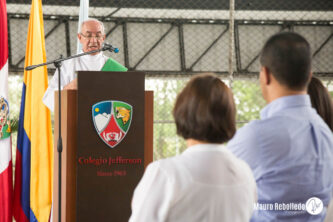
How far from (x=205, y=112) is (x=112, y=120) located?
1.18 meters

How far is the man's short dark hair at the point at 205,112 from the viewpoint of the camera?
1.06m

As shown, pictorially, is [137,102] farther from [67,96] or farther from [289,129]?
[289,129]

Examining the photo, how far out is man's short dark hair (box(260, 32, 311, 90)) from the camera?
126 cm

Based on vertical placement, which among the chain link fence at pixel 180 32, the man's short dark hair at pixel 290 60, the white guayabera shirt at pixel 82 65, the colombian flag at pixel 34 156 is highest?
the chain link fence at pixel 180 32

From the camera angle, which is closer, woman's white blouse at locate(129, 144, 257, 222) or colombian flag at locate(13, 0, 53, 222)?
woman's white blouse at locate(129, 144, 257, 222)

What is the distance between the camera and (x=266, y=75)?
1.29m

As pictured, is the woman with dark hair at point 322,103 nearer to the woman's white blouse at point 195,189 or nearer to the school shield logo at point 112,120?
the woman's white blouse at point 195,189

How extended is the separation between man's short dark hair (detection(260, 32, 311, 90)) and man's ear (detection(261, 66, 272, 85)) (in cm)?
1

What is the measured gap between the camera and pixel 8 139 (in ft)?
11.0

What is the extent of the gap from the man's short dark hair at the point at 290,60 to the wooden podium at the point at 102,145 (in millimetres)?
1049

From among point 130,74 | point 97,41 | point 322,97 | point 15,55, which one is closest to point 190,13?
point 15,55

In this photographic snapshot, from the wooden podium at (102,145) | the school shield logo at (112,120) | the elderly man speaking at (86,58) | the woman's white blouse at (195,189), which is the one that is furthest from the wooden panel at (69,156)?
the woman's white blouse at (195,189)

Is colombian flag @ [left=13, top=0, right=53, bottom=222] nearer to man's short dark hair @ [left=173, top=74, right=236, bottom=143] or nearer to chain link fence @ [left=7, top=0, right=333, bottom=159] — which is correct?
man's short dark hair @ [left=173, top=74, right=236, bottom=143]

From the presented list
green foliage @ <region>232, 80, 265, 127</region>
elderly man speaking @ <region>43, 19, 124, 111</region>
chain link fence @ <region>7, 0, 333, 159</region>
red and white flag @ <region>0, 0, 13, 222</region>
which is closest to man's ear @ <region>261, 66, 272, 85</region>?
elderly man speaking @ <region>43, 19, 124, 111</region>
